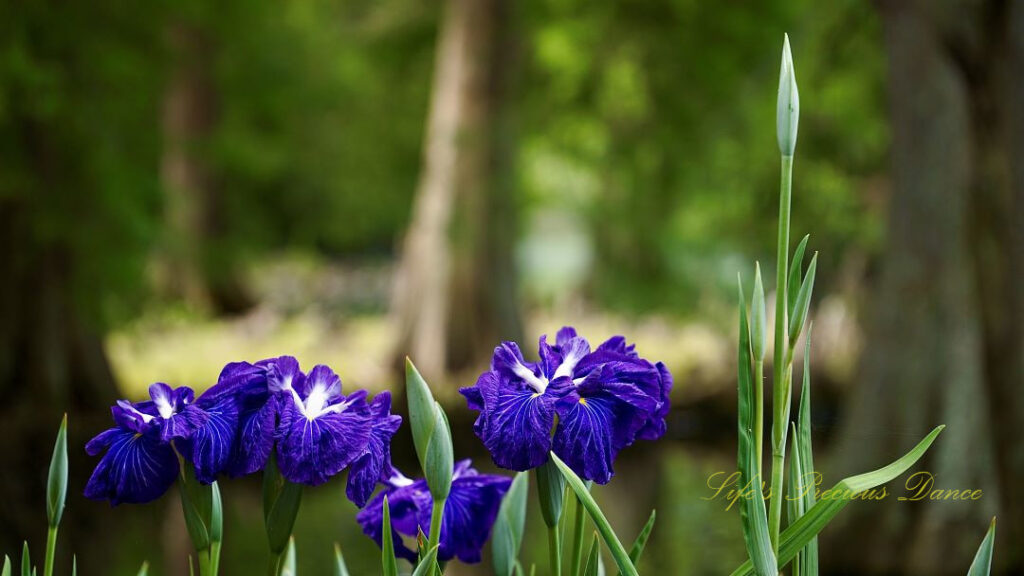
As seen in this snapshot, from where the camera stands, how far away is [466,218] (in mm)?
10539

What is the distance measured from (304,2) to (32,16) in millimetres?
11432

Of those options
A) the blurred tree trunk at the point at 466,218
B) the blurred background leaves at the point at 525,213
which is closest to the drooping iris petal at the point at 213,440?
the blurred background leaves at the point at 525,213

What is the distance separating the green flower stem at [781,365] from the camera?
1.02 metres

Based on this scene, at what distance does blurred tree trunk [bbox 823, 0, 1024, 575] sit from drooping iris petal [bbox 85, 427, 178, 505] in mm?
4480

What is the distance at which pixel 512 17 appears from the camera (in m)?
11.0

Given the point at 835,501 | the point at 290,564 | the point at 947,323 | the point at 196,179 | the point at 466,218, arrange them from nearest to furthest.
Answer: the point at 835,501 < the point at 290,564 < the point at 947,323 < the point at 466,218 < the point at 196,179

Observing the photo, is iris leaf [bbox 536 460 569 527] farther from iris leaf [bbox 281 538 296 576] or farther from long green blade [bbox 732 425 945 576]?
iris leaf [bbox 281 538 296 576]

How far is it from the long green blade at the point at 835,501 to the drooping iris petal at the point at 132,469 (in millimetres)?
639

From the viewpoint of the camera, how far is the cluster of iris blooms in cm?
110

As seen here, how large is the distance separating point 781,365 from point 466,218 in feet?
31.3

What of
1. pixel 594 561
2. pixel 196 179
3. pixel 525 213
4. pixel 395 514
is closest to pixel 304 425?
pixel 395 514

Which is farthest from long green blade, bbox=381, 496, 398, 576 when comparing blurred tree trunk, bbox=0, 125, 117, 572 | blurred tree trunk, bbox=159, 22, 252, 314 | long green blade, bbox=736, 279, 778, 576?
blurred tree trunk, bbox=159, 22, 252, 314

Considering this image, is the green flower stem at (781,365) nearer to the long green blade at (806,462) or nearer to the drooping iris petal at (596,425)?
the long green blade at (806,462)

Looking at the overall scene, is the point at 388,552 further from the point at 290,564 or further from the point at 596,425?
the point at 290,564
